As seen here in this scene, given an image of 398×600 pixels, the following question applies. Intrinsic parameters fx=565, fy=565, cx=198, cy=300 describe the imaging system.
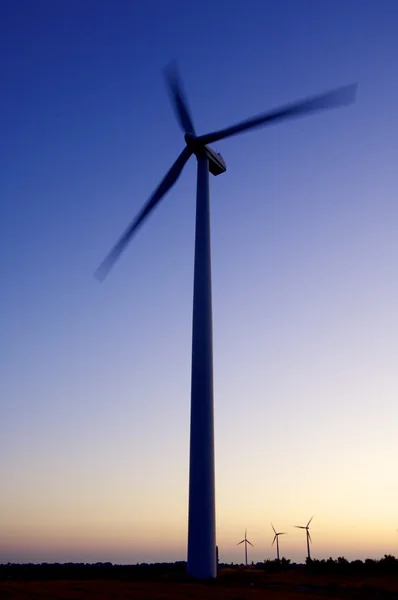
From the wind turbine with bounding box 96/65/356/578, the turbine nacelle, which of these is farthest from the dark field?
the turbine nacelle

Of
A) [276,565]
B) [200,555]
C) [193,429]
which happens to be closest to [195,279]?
[193,429]

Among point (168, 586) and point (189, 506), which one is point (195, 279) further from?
point (168, 586)

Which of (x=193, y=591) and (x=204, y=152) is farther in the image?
(x=204, y=152)

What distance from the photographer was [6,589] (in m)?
26.2

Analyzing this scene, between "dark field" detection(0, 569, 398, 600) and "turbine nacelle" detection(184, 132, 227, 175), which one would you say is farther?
"turbine nacelle" detection(184, 132, 227, 175)

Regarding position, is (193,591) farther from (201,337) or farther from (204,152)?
(204,152)

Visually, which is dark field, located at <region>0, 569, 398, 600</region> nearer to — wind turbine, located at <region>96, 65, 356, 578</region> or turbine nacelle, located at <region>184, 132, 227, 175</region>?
wind turbine, located at <region>96, 65, 356, 578</region>

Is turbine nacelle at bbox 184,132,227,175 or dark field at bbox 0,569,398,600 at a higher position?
turbine nacelle at bbox 184,132,227,175

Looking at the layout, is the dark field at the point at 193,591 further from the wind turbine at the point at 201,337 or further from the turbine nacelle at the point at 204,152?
the turbine nacelle at the point at 204,152

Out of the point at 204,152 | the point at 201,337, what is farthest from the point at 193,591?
the point at 204,152

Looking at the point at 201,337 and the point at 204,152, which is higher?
the point at 204,152

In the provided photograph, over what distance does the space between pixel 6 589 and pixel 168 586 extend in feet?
25.3

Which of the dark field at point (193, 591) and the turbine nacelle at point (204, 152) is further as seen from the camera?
the turbine nacelle at point (204, 152)

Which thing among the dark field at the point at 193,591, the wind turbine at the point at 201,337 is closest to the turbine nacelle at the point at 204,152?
the wind turbine at the point at 201,337
